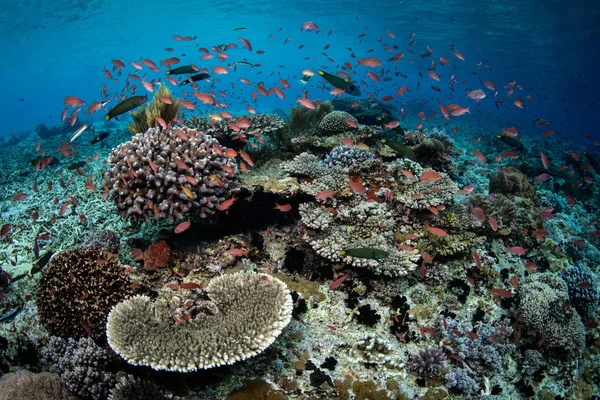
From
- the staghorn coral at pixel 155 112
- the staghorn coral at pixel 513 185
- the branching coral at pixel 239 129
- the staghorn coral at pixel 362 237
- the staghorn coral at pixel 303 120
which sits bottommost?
the staghorn coral at pixel 513 185

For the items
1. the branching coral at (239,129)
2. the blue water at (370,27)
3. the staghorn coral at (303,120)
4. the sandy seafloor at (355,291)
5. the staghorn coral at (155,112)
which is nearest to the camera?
the sandy seafloor at (355,291)

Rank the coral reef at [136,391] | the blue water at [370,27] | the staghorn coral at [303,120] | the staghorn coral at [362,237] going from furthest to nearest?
the blue water at [370,27]
the staghorn coral at [303,120]
the staghorn coral at [362,237]
the coral reef at [136,391]

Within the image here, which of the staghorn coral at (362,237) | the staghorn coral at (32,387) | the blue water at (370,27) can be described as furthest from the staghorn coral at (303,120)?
the blue water at (370,27)

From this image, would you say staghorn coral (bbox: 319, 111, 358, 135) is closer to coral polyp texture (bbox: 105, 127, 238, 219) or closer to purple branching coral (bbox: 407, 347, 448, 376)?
coral polyp texture (bbox: 105, 127, 238, 219)

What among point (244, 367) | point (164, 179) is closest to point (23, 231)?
point (164, 179)

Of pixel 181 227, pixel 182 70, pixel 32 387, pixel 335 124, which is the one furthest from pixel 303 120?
pixel 32 387

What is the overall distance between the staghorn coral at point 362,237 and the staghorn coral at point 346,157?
6.23ft

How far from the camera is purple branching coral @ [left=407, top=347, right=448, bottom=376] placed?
4.25 metres

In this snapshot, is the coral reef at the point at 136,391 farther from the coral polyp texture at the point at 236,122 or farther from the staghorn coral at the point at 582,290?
the staghorn coral at the point at 582,290

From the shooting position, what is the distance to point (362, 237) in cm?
569

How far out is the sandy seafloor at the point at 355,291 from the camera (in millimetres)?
4016

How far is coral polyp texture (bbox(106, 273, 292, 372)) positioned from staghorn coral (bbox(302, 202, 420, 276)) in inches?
53.4

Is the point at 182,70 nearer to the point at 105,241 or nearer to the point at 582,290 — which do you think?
the point at 105,241

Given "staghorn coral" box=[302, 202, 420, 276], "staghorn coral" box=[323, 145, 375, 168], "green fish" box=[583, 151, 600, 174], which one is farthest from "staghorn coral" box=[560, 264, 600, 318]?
"staghorn coral" box=[323, 145, 375, 168]
